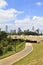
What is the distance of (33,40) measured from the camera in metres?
109

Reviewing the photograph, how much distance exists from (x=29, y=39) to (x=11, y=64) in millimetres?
86378

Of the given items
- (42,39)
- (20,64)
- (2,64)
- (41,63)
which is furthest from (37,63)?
(42,39)

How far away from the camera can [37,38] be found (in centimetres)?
10794

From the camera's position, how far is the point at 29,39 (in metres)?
111

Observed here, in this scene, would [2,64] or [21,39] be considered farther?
[21,39]

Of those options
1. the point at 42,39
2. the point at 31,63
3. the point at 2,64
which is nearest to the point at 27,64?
the point at 31,63

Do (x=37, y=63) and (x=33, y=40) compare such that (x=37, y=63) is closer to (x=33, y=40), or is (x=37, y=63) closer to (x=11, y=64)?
(x=11, y=64)

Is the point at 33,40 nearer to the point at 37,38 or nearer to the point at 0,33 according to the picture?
the point at 37,38

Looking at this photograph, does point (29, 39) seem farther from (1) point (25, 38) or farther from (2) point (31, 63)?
(2) point (31, 63)

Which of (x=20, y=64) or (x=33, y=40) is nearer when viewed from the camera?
(x=20, y=64)

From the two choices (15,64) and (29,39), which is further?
(29,39)

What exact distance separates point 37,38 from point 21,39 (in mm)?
8562

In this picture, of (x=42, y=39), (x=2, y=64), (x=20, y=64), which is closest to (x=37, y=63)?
(x=20, y=64)

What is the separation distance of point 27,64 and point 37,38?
3324 inches
